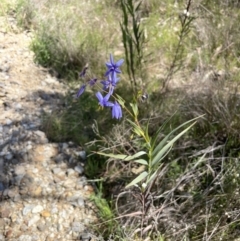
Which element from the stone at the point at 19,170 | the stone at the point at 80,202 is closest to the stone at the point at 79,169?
the stone at the point at 80,202

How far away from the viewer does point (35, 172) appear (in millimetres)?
2227

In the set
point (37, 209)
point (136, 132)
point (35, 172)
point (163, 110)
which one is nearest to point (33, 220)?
point (37, 209)

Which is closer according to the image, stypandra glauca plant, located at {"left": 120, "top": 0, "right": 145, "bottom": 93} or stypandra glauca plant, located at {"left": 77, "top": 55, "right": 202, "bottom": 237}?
stypandra glauca plant, located at {"left": 77, "top": 55, "right": 202, "bottom": 237}

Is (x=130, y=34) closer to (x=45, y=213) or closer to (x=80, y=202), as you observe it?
(x=80, y=202)

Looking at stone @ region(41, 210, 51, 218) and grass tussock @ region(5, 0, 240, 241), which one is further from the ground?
grass tussock @ region(5, 0, 240, 241)

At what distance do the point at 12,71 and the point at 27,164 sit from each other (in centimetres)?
102

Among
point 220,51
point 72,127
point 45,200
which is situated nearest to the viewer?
point 45,200

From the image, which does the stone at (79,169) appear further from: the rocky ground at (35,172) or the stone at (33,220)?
the stone at (33,220)

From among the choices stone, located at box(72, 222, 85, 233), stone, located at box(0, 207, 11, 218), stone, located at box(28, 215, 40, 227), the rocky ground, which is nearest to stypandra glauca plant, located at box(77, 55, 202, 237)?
stone, located at box(72, 222, 85, 233)

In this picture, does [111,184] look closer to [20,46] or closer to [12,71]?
[12,71]

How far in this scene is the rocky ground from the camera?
6.43 feet

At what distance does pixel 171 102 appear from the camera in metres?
2.50

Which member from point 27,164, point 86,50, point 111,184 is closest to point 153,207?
point 111,184

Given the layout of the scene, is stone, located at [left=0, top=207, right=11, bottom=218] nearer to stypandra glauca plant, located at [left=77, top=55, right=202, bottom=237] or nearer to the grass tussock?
the grass tussock
